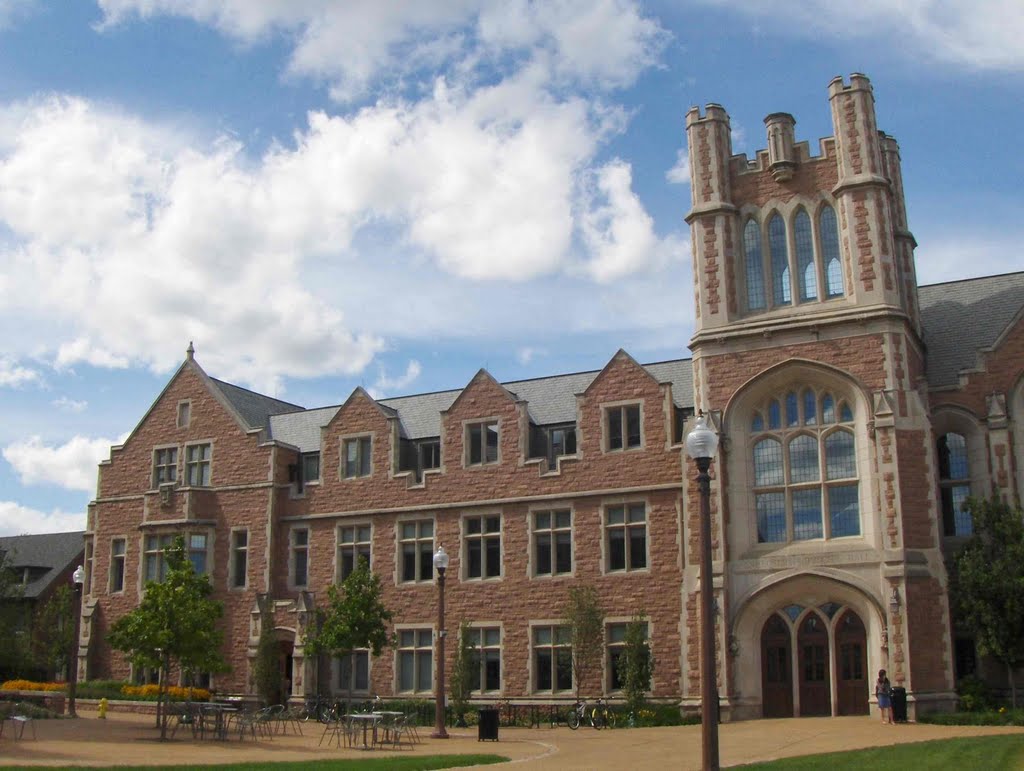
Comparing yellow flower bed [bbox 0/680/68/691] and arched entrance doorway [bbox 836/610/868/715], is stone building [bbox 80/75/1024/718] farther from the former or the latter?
yellow flower bed [bbox 0/680/68/691]

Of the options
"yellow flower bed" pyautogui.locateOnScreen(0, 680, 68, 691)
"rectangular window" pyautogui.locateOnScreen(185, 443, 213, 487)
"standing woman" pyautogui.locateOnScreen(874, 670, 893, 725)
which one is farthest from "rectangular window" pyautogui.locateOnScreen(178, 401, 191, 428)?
"standing woman" pyautogui.locateOnScreen(874, 670, 893, 725)

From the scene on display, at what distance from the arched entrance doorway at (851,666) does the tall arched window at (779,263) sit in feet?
29.8

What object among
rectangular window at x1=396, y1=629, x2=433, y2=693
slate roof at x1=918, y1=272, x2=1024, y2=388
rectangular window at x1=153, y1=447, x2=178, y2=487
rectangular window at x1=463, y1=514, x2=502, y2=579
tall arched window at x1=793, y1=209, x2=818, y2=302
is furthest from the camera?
rectangular window at x1=153, y1=447, x2=178, y2=487

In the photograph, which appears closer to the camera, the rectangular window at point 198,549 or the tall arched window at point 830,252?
the tall arched window at point 830,252

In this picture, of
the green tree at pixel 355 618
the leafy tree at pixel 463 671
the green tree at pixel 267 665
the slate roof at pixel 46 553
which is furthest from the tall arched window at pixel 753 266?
the slate roof at pixel 46 553

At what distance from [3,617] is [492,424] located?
23.0 metres

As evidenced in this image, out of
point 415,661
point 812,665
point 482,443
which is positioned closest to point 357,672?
point 415,661

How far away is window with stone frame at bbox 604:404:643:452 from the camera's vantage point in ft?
114

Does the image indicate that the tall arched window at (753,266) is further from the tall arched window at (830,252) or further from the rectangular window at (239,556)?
the rectangular window at (239,556)

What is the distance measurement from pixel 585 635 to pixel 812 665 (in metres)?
6.54

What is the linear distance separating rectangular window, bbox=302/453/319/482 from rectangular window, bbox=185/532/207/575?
4223 millimetres

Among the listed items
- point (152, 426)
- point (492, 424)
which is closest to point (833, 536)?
point (492, 424)

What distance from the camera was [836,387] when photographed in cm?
3078

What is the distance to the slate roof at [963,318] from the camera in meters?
32.9
